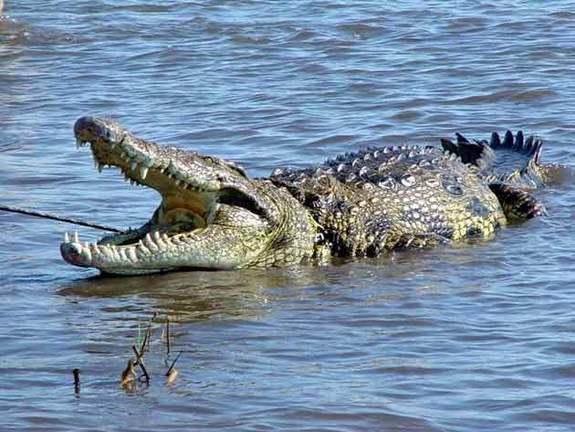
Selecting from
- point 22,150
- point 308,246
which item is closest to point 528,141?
point 308,246

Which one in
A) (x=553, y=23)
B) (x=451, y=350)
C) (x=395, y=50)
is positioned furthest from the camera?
(x=553, y=23)

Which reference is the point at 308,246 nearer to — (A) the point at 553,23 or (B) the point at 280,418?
(B) the point at 280,418

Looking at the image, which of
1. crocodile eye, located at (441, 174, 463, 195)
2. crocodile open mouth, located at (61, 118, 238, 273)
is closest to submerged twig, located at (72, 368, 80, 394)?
crocodile open mouth, located at (61, 118, 238, 273)

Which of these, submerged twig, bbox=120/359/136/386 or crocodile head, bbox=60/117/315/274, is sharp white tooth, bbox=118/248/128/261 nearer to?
Answer: crocodile head, bbox=60/117/315/274

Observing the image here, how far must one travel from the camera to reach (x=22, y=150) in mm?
10305

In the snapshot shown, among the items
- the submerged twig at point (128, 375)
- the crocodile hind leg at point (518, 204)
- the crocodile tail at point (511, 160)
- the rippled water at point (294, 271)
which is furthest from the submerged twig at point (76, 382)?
the crocodile tail at point (511, 160)

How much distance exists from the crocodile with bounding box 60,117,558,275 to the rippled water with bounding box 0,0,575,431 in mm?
132

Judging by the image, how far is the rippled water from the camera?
522 cm

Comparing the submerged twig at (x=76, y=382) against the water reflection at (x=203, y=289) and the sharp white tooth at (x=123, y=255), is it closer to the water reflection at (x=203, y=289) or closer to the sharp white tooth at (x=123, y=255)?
the water reflection at (x=203, y=289)

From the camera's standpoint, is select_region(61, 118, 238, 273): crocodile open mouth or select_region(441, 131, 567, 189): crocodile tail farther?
select_region(441, 131, 567, 189): crocodile tail

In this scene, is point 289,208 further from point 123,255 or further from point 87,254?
point 87,254

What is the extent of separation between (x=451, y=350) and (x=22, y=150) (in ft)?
16.9

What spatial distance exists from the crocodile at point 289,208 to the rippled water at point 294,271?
13 cm

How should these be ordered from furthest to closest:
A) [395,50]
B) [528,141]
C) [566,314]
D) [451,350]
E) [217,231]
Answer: [395,50], [528,141], [217,231], [566,314], [451,350]
